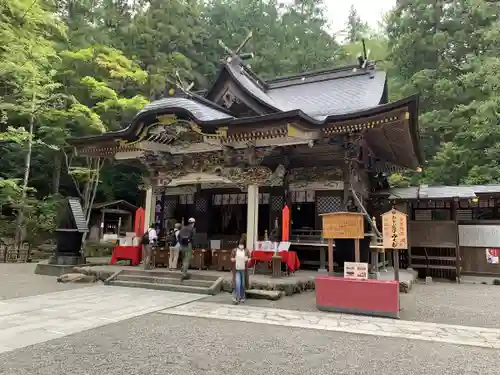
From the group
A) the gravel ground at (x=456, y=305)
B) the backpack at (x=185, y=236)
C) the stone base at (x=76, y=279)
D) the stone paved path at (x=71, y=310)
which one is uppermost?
the backpack at (x=185, y=236)

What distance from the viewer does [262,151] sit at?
10445 millimetres

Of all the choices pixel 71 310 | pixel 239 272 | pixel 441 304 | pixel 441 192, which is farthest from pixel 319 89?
pixel 71 310

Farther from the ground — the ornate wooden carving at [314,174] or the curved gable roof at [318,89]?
the curved gable roof at [318,89]

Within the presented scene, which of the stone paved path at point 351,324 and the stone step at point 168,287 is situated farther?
the stone step at point 168,287

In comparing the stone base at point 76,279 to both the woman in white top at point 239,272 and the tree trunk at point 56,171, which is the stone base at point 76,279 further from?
the tree trunk at point 56,171

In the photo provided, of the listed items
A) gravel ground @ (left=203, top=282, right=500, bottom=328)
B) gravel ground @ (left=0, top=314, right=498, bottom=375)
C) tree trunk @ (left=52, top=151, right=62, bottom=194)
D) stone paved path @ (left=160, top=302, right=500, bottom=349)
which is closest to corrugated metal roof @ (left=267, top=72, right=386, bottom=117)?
gravel ground @ (left=203, top=282, right=500, bottom=328)

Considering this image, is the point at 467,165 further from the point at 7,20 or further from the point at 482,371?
the point at 7,20

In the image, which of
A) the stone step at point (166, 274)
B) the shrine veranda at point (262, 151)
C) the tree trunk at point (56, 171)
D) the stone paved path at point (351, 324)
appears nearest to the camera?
the stone paved path at point (351, 324)

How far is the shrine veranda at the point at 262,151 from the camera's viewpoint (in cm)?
953

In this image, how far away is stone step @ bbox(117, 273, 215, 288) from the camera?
8812 millimetres

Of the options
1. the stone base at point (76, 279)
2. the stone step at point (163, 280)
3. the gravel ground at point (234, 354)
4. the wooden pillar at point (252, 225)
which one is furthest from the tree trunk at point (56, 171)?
the gravel ground at point (234, 354)

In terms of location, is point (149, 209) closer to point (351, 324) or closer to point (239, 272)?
point (239, 272)

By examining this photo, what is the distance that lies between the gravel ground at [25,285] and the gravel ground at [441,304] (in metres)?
3.99

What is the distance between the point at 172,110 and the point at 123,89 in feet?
39.5
